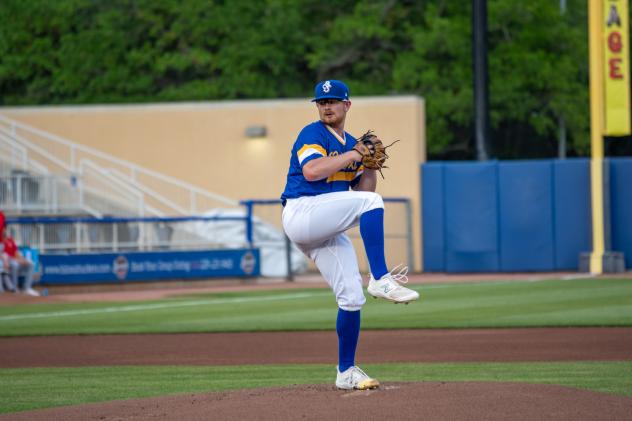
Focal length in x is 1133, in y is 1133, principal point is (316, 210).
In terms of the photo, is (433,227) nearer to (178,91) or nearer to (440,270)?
(440,270)

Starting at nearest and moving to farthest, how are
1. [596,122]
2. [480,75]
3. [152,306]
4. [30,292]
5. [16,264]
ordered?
1. [152,306]
2. [16,264]
3. [30,292]
4. [596,122]
5. [480,75]

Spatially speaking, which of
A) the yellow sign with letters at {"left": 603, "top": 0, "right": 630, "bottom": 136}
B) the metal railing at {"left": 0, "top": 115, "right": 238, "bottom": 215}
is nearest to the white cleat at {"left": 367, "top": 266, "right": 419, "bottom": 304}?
the yellow sign with letters at {"left": 603, "top": 0, "right": 630, "bottom": 136}

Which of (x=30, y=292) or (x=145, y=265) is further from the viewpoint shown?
(x=145, y=265)

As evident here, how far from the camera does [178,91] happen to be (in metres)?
38.2

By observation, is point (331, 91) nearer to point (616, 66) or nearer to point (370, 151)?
point (370, 151)

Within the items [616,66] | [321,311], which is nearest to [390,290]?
[321,311]

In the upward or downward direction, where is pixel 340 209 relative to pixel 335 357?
upward

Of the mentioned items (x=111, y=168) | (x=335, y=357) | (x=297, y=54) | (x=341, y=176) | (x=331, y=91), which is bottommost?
(x=335, y=357)

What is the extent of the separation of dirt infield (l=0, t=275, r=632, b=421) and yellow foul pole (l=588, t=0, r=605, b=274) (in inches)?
386

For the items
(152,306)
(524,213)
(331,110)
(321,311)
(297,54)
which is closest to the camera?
(331,110)

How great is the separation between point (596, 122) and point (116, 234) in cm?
1053

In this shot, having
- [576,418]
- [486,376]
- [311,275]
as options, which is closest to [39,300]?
[311,275]

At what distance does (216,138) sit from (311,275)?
15.8ft

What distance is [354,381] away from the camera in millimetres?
7512
